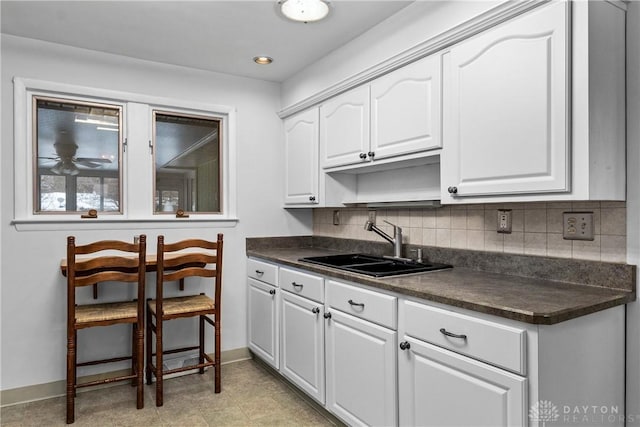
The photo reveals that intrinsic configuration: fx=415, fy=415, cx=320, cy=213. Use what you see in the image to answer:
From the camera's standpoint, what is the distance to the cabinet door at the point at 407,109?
2.03 m

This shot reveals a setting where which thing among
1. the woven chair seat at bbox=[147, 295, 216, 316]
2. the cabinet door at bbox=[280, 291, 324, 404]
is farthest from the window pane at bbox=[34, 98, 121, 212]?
the cabinet door at bbox=[280, 291, 324, 404]

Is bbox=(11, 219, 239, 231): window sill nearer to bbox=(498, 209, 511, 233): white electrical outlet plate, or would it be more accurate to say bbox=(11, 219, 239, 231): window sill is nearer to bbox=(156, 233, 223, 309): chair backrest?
bbox=(156, 233, 223, 309): chair backrest

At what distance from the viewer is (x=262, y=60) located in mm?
2943

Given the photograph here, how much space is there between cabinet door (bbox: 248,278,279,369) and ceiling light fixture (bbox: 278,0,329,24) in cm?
171

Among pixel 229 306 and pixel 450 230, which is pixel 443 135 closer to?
pixel 450 230

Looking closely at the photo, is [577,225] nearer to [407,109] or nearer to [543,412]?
[543,412]

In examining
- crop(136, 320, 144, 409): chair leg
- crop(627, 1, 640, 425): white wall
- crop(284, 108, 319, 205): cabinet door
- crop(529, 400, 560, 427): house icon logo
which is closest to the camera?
crop(529, 400, 560, 427): house icon logo

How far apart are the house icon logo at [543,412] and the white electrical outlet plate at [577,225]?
2.49 ft

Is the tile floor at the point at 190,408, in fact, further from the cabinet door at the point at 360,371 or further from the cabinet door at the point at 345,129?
the cabinet door at the point at 345,129

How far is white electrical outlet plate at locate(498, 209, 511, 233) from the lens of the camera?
203 centimetres

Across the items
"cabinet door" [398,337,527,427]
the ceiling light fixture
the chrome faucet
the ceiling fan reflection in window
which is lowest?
"cabinet door" [398,337,527,427]

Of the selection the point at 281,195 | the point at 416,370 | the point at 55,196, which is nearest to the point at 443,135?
the point at 416,370

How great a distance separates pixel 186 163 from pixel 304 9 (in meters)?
1.52

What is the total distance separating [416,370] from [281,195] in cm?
209
